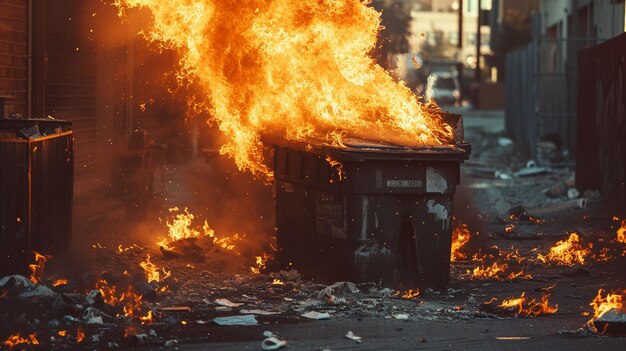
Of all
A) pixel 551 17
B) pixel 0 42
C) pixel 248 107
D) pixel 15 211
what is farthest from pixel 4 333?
pixel 551 17

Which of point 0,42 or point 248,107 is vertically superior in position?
point 0,42

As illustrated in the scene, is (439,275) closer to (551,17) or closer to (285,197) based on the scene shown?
(285,197)

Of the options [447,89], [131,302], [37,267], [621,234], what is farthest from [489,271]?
[447,89]

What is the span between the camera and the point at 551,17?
113ft

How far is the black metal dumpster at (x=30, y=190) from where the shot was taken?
780 centimetres

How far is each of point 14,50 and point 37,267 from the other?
172 inches

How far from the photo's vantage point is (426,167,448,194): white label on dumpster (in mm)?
8539

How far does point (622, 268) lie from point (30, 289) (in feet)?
18.4

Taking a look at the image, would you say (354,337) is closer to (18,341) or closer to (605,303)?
(18,341)

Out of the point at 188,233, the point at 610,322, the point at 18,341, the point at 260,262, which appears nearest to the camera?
the point at 18,341

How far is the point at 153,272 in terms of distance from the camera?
8.95 metres

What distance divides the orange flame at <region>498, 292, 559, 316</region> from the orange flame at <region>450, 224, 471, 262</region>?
2.23 m

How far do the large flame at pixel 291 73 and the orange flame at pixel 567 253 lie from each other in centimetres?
216

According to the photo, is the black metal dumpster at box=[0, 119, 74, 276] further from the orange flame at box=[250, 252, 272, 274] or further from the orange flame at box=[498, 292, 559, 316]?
the orange flame at box=[498, 292, 559, 316]
